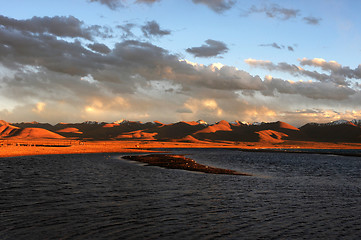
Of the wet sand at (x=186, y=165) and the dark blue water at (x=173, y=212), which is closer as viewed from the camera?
the dark blue water at (x=173, y=212)

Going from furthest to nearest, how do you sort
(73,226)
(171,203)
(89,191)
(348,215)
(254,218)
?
(89,191)
(171,203)
(348,215)
(254,218)
(73,226)

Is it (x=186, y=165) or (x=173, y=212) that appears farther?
(x=186, y=165)

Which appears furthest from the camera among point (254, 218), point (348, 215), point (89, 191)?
point (89, 191)

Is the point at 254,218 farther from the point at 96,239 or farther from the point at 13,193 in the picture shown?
the point at 13,193

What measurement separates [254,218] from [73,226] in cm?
1101

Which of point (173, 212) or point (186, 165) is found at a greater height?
point (186, 165)

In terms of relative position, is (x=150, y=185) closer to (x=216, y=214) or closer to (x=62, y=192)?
(x=62, y=192)

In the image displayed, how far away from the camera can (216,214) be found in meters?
22.0

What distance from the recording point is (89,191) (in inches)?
1186

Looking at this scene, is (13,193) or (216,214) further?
(13,193)

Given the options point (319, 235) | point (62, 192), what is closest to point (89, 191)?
point (62, 192)

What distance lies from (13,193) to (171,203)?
1377 centimetres

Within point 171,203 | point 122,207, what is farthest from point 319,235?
point 122,207

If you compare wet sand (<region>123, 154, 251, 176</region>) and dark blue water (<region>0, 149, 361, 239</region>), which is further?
wet sand (<region>123, 154, 251, 176</region>)
